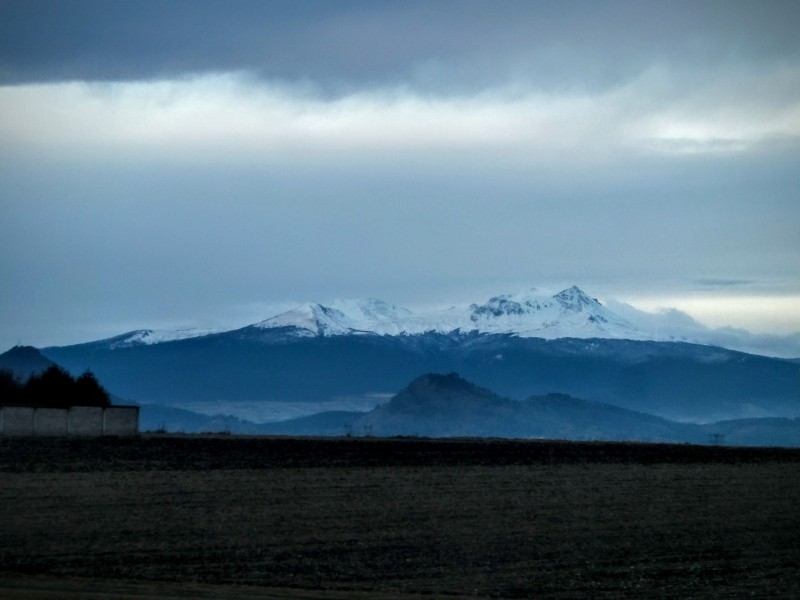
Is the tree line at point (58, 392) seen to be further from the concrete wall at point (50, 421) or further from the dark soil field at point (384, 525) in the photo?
the dark soil field at point (384, 525)

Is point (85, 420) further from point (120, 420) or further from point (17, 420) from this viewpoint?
point (17, 420)

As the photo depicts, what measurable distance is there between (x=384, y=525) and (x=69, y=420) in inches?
1735

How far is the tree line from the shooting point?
9261cm

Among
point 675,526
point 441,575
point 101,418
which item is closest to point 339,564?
point 441,575

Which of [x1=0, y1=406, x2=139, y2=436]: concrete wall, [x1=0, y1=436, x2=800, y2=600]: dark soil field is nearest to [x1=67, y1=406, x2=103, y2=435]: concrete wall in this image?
[x1=0, y1=406, x2=139, y2=436]: concrete wall

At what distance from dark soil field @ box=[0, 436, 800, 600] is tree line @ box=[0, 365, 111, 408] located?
697 inches

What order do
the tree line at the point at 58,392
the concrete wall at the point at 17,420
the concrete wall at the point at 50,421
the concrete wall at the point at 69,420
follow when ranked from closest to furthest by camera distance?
the concrete wall at the point at 17,420, the concrete wall at the point at 69,420, the concrete wall at the point at 50,421, the tree line at the point at 58,392

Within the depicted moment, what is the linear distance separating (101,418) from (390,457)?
23398 millimetres

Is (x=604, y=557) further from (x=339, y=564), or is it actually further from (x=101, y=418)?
(x=101, y=418)

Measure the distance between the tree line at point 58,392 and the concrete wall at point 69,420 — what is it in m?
4.32

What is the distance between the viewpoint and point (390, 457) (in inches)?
2879

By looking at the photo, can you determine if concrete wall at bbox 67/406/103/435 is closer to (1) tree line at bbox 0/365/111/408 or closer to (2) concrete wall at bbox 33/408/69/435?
(2) concrete wall at bbox 33/408/69/435

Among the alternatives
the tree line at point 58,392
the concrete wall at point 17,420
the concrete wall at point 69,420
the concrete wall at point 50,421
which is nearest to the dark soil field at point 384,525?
the concrete wall at point 17,420

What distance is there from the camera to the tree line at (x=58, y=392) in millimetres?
92606
